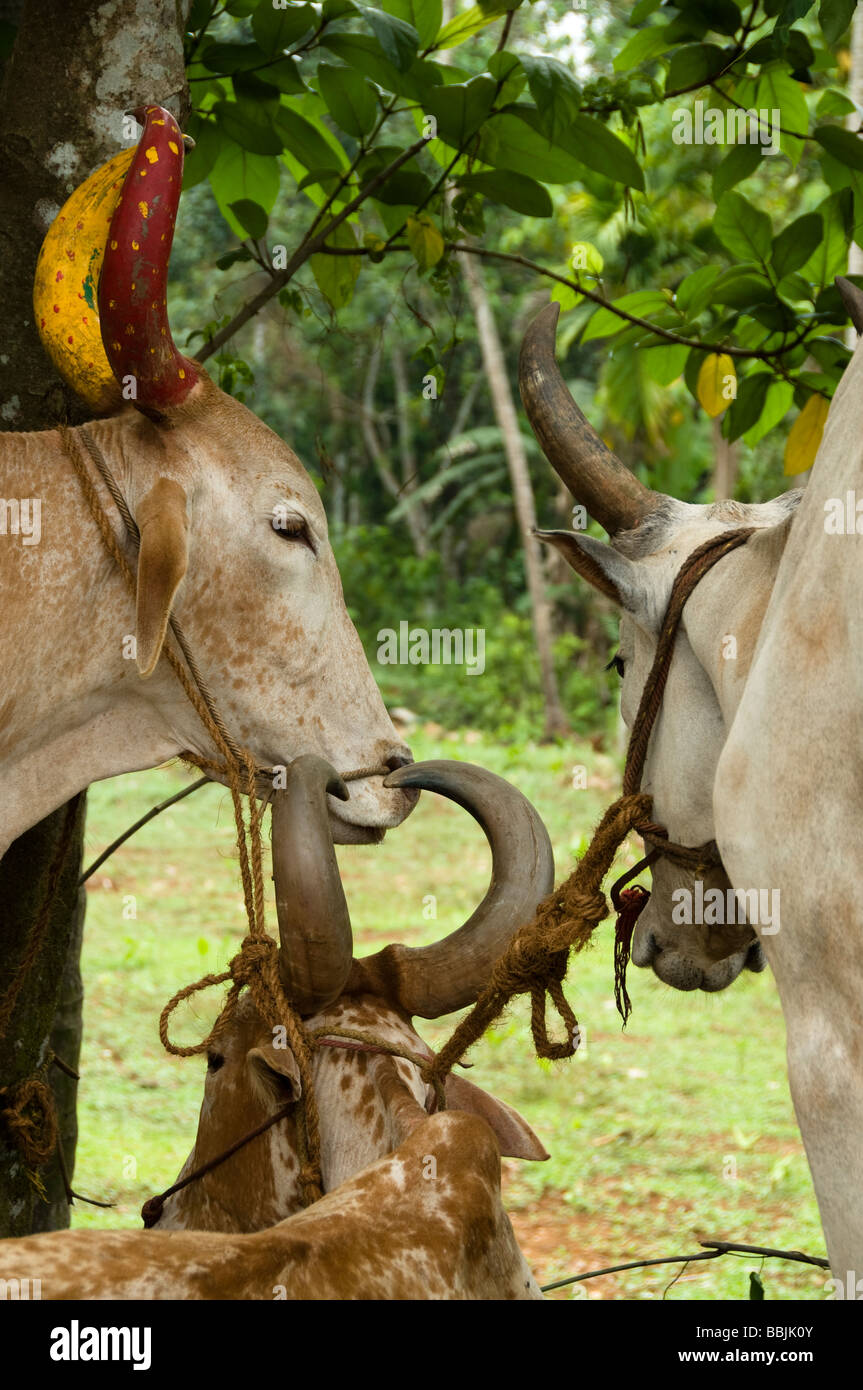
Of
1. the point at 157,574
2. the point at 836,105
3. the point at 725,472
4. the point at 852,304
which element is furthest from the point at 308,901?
the point at 725,472

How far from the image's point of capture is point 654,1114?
19.8 feet

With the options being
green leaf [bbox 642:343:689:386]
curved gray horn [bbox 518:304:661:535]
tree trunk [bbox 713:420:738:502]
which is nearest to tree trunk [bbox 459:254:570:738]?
tree trunk [bbox 713:420:738:502]

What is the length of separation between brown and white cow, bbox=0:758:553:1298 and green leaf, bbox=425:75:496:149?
1.25 meters

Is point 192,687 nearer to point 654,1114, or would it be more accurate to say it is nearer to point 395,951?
point 395,951

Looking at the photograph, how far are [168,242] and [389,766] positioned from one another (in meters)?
0.85

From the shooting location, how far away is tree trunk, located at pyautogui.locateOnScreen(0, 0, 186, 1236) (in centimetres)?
234

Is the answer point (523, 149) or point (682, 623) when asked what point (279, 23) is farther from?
point (682, 623)

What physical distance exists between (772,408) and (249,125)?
126cm

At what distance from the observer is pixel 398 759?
86.7 inches

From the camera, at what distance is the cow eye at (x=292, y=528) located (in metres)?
2.12

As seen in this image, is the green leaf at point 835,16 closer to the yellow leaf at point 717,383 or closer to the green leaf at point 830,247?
the green leaf at point 830,247

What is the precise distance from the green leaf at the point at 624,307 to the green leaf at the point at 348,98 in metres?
0.62

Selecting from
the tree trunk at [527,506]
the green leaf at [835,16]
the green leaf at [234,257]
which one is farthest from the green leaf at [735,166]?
the tree trunk at [527,506]

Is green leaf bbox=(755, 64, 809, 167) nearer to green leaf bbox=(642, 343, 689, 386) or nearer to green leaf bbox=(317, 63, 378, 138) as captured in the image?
green leaf bbox=(642, 343, 689, 386)
